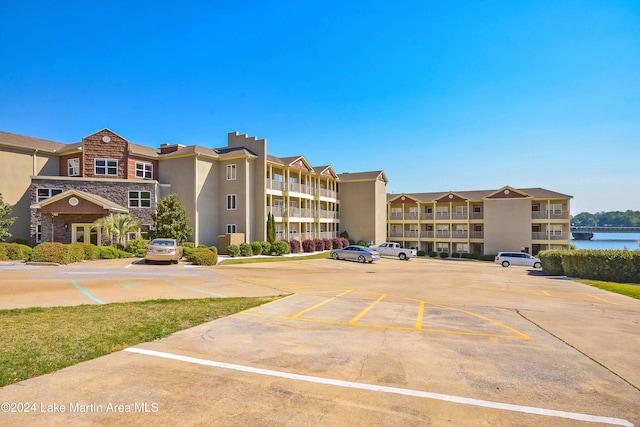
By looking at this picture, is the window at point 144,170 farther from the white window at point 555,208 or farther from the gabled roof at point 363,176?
the white window at point 555,208

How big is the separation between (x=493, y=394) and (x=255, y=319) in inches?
245

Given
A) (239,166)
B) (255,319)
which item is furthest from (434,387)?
(239,166)

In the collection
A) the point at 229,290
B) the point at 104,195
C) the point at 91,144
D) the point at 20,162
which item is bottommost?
the point at 229,290

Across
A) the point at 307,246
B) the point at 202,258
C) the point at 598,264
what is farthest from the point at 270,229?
the point at 598,264

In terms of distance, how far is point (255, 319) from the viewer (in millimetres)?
9570

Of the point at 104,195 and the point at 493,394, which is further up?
the point at 104,195

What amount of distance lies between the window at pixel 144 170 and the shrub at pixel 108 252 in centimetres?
1076

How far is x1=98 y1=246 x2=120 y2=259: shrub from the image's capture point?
2491cm

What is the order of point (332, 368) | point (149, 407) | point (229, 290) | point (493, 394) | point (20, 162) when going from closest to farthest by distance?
point (149, 407)
point (493, 394)
point (332, 368)
point (229, 290)
point (20, 162)

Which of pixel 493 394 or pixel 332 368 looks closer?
pixel 493 394

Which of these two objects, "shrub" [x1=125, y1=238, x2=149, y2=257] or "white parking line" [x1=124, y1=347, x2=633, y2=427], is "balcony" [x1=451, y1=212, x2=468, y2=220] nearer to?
"shrub" [x1=125, y1=238, x2=149, y2=257]

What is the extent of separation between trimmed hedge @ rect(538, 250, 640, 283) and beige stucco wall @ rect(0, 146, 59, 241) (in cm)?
4365

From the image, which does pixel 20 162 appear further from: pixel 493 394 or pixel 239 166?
pixel 493 394

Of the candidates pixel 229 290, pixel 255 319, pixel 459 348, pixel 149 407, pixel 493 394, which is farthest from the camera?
pixel 229 290
